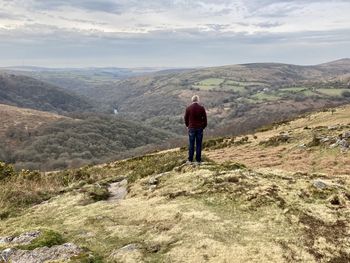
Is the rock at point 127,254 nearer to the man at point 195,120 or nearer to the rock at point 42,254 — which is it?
the rock at point 42,254

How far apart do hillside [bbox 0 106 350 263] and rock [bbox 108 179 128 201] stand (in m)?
0.06

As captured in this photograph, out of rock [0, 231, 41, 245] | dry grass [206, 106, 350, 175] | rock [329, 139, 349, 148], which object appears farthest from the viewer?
rock [329, 139, 349, 148]

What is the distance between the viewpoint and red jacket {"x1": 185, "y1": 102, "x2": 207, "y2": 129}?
19859 mm

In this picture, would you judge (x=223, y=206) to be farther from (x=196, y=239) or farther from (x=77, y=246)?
(x=77, y=246)

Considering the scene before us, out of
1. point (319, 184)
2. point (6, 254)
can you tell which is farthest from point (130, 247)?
point (319, 184)

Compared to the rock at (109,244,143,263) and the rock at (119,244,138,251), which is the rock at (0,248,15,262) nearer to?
the rock at (109,244,143,263)

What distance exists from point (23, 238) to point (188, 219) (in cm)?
500

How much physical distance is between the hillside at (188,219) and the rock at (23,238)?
4 centimetres

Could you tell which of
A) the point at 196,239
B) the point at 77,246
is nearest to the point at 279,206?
the point at 196,239

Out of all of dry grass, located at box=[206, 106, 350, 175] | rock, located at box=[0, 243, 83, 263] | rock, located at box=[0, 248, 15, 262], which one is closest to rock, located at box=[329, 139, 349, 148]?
dry grass, located at box=[206, 106, 350, 175]

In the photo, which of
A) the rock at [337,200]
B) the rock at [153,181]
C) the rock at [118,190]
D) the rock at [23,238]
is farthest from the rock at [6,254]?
the rock at [337,200]

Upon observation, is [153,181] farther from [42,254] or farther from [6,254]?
[6,254]

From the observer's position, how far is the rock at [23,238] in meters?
12.4

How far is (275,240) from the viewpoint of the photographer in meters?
10.9
